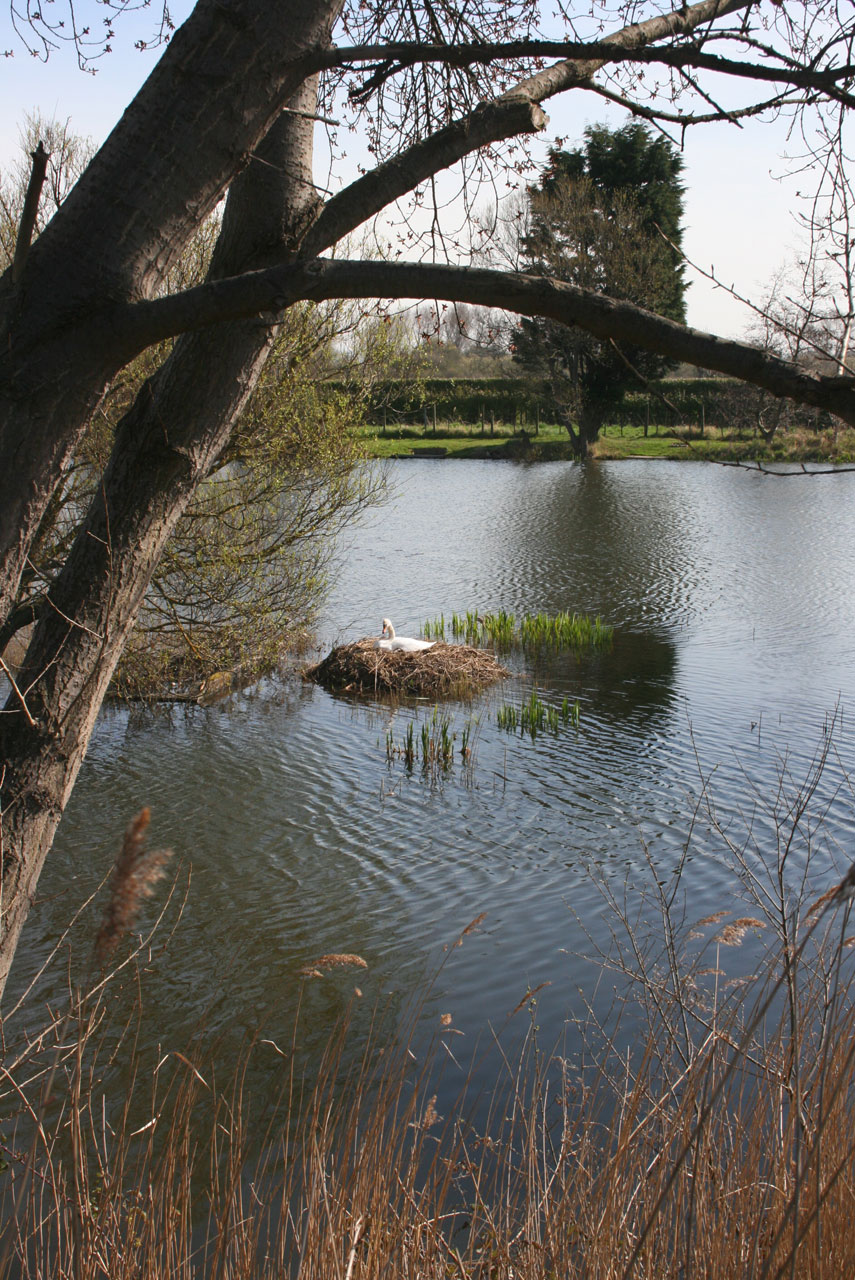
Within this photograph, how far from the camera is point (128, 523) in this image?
247 centimetres

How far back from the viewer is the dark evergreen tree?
3259cm

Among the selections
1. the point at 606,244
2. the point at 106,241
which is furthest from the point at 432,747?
the point at 606,244

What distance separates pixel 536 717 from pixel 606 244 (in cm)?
2849

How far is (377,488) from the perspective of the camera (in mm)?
11602

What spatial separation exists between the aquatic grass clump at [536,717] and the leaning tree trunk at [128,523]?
8.12m

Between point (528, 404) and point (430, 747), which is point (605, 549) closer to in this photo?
point (430, 747)

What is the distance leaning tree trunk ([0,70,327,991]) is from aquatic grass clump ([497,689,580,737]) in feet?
26.6

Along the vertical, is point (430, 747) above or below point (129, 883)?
below

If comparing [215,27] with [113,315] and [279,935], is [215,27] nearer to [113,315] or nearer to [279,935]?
[113,315]

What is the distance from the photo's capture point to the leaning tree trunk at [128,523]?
2.32 meters

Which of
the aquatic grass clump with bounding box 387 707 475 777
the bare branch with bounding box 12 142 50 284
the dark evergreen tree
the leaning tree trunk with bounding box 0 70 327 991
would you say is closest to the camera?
the bare branch with bounding box 12 142 50 284

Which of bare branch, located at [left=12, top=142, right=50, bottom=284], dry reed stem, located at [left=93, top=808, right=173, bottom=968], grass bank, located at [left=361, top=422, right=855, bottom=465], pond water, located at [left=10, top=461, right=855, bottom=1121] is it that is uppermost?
grass bank, located at [left=361, top=422, right=855, bottom=465]

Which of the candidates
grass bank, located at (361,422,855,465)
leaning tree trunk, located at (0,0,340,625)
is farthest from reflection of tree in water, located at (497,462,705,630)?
leaning tree trunk, located at (0,0,340,625)

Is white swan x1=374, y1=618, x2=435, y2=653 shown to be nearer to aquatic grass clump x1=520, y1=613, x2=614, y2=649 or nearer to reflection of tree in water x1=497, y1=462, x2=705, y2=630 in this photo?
aquatic grass clump x1=520, y1=613, x2=614, y2=649
